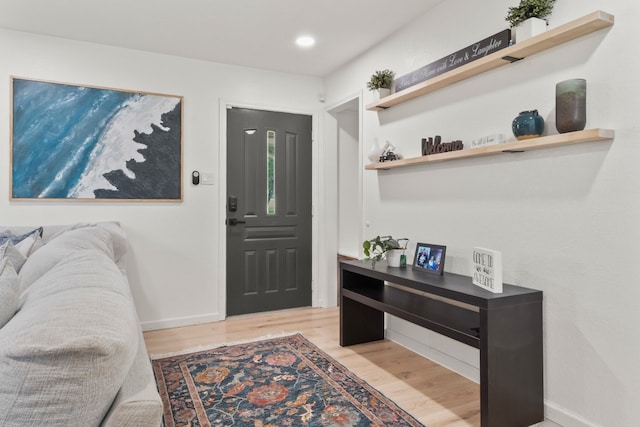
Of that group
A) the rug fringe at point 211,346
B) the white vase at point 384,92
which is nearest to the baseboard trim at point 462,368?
the rug fringe at point 211,346

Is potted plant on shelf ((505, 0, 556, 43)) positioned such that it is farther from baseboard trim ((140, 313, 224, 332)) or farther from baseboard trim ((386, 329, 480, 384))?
baseboard trim ((140, 313, 224, 332))

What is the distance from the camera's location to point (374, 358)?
289 cm

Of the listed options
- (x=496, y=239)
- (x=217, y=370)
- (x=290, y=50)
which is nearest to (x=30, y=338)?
(x=217, y=370)

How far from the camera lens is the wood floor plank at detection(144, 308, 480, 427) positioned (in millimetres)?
2188

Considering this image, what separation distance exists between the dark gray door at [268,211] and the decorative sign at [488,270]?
2323mm

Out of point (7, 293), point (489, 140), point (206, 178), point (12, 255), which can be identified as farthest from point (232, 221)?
point (7, 293)

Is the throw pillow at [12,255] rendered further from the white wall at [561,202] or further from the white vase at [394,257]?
the white wall at [561,202]

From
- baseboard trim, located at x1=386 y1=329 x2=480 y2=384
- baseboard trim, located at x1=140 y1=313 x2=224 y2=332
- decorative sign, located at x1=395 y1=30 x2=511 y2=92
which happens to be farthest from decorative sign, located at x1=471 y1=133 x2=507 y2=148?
baseboard trim, located at x1=140 y1=313 x2=224 y2=332

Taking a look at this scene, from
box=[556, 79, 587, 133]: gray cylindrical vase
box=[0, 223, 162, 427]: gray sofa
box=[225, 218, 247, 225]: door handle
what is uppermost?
box=[556, 79, 587, 133]: gray cylindrical vase

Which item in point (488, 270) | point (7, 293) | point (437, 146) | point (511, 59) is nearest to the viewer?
point (7, 293)

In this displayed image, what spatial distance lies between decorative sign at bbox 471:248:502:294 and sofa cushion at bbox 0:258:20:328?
1921 millimetres

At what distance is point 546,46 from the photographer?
2.02 metres

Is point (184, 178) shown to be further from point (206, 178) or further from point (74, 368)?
point (74, 368)

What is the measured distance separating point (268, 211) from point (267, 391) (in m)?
2.06
